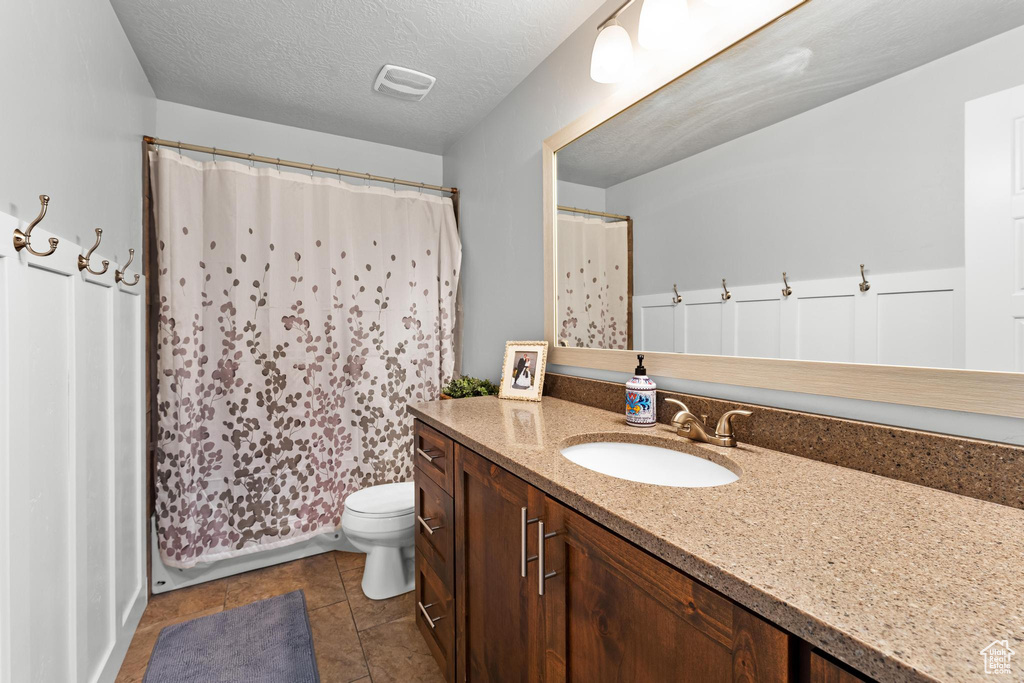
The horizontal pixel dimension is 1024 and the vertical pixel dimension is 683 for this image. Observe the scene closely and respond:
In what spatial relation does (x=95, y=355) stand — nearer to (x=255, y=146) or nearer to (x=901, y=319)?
(x=255, y=146)

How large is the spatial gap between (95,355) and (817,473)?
1.97 m

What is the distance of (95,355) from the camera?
4.59 feet

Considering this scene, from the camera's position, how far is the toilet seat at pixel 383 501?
2016 mm

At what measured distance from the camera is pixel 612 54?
4.67 ft

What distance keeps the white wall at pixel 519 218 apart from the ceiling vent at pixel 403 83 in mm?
377

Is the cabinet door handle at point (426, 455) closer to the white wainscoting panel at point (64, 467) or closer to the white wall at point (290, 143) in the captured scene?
the white wainscoting panel at point (64, 467)

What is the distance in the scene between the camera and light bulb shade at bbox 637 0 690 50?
1250mm

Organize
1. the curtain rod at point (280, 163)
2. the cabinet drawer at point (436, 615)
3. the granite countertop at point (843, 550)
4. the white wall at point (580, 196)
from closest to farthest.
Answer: the granite countertop at point (843, 550) < the cabinet drawer at point (436, 615) < the white wall at point (580, 196) < the curtain rod at point (280, 163)

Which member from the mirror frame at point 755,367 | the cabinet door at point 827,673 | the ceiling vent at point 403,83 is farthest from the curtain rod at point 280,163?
the cabinet door at point 827,673

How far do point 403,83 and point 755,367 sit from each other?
1.89m

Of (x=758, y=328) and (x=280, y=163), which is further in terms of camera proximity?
(x=280, y=163)

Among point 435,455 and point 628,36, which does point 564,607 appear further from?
point 628,36

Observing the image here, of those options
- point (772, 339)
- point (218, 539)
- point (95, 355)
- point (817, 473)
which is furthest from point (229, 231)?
point (817, 473)

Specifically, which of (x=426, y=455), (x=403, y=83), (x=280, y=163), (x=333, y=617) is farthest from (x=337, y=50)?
(x=333, y=617)
